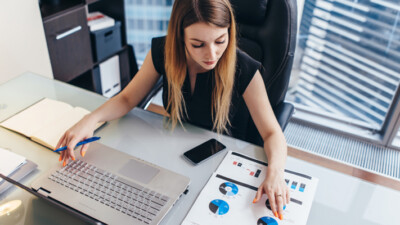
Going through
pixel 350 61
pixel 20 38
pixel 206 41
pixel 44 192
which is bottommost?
pixel 350 61

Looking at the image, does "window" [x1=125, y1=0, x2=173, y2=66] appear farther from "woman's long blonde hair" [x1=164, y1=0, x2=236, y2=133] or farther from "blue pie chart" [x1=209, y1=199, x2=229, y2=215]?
"blue pie chart" [x1=209, y1=199, x2=229, y2=215]

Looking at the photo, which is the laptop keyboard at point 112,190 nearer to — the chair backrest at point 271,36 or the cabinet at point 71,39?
the chair backrest at point 271,36

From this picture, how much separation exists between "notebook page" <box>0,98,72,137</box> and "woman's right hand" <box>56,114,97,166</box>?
0.47ft

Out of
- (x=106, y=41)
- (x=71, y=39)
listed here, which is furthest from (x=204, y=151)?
(x=106, y=41)

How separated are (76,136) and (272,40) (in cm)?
75

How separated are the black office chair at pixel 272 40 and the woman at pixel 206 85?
0.10 meters

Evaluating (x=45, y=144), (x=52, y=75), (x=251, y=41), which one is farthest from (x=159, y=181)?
(x=52, y=75)

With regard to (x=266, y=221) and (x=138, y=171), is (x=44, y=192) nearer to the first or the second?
(x=138, y=171)

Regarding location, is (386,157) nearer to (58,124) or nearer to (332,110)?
(332,110)

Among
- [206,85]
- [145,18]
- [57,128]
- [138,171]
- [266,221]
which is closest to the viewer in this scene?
[266,221]

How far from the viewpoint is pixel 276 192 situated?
849mm

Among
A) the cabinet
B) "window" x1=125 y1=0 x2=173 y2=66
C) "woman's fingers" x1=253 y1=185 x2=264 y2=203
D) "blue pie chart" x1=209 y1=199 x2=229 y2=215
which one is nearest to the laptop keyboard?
"blue pie chart" x1=209 y1=199 x2=229 y2=215

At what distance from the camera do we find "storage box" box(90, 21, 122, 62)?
6.84 feet

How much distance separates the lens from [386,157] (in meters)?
2.10
